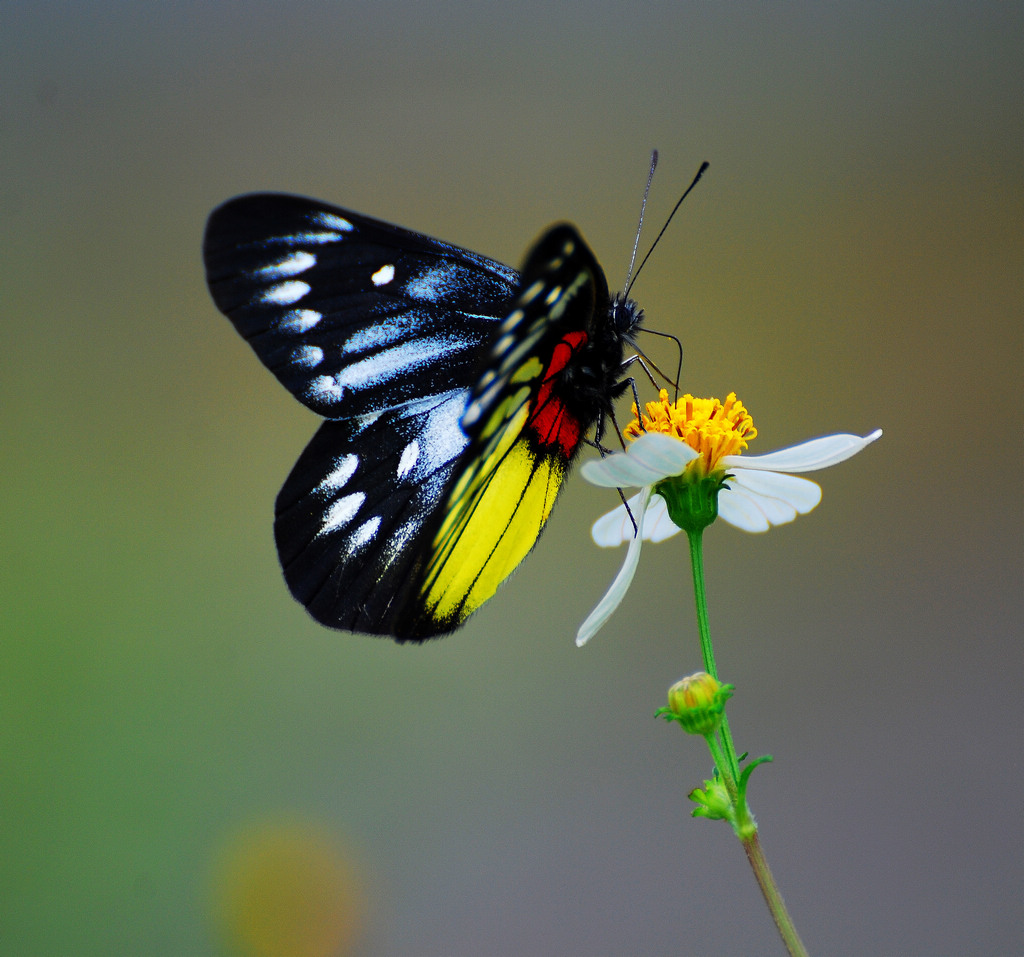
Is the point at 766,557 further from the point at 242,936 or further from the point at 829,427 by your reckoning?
the point at 242,936

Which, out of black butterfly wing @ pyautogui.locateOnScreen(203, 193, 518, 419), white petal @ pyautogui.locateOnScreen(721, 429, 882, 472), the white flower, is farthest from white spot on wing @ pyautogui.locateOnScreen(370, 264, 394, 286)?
white petal @ pyautogui.locateOnScreen(721, 429, 882, 472)

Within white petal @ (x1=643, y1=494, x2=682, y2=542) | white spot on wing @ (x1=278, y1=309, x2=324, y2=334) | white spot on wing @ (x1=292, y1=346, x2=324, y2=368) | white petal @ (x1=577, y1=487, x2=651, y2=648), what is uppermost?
white spot on wing @ (x1=278, y1=309, x2=324, y2=334)

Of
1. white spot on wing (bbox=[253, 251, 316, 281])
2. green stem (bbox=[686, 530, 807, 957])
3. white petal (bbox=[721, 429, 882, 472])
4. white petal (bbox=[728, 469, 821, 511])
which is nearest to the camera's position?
green stem (bbox=[686, 530, 807, 957])

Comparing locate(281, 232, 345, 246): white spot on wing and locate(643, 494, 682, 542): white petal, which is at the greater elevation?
locate(281, 232, 345, 246): white spot on wing

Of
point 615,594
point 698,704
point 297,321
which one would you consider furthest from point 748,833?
point 297,321

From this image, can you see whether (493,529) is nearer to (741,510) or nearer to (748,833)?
(741,510)

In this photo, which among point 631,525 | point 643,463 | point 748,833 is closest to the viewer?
point 748,833

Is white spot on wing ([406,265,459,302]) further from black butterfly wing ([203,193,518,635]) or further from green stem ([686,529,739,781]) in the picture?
green stem ([686,529,739,781])
